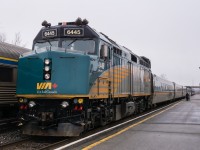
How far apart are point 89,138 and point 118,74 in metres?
4.71

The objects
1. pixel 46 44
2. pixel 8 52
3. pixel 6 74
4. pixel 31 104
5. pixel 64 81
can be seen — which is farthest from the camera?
pixel 8 52

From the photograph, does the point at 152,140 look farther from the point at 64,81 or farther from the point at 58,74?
the point at 58,74

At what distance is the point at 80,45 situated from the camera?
11336 millimetres

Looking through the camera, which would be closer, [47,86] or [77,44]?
[47,86]

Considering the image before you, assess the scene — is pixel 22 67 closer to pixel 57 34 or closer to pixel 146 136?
pixel 57 34

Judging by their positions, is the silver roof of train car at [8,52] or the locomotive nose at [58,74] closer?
the locomotive nose at [58,74]

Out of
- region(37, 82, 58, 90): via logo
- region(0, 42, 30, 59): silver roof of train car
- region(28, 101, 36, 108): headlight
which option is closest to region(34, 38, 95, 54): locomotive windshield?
region(37, 82, 58, 90): via logo

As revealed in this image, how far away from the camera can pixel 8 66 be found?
41.4 ft

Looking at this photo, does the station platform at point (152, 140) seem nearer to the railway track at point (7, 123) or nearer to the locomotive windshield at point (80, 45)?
the locomotive windshield at point (80, 45)

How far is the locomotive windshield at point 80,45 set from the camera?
1128cm

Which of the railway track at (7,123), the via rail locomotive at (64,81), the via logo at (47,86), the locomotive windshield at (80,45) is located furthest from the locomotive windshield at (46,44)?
the railway track at (7,123)

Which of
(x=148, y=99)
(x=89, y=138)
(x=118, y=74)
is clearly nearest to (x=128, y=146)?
(x=89, y=138)

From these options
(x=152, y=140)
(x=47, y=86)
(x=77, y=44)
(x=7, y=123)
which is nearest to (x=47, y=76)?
(x=47, y=86)

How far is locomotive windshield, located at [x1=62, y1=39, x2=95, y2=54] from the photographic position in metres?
11.3
